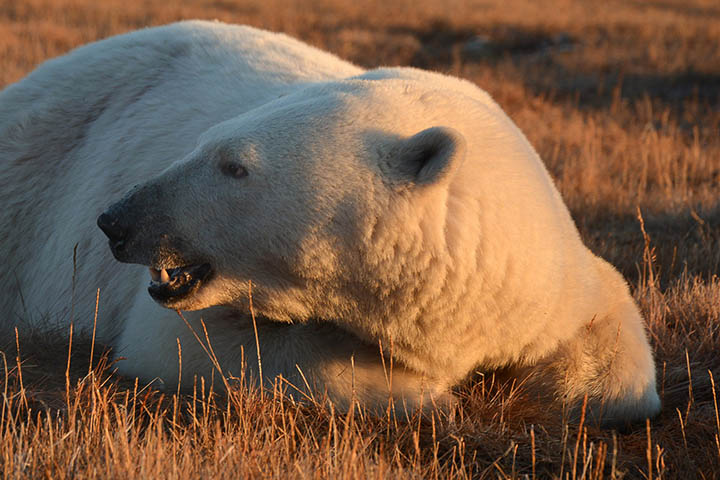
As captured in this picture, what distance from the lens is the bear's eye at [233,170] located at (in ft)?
9.48

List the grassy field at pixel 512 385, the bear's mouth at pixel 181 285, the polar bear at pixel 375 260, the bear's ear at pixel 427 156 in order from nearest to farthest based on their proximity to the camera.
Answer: the grassy field at pixel 512 385
the bear's ear at pixel 427 156
the polar bear at pixel 375 260
the bear's mouth at pixel 181 285

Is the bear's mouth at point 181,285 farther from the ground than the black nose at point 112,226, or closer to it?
closer to it

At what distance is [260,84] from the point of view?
4.11 metres

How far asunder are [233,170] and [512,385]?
1.30 metres

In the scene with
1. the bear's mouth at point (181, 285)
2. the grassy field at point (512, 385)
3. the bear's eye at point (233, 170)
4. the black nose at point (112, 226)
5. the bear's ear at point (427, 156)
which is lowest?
the grassy field at point (512, 385)

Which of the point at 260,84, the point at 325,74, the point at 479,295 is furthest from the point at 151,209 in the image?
the point at 325,74

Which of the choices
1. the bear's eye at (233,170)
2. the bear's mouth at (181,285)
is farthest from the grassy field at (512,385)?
the bear's eye at (233,170)

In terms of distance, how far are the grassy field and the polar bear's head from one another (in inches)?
16.0

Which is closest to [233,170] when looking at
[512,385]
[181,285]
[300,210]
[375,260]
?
[300,210]

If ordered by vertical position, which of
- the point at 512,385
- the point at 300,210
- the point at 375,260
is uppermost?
the point at 300,210

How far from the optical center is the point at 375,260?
2783mm

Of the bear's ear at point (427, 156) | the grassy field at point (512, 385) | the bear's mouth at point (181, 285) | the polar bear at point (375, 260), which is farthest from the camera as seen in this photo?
the bear's mouth at point (181, 285)

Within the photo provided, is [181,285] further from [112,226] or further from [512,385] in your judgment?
[512,385]

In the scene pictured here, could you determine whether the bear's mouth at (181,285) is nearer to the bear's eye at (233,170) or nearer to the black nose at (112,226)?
the black nose at (112,226)
